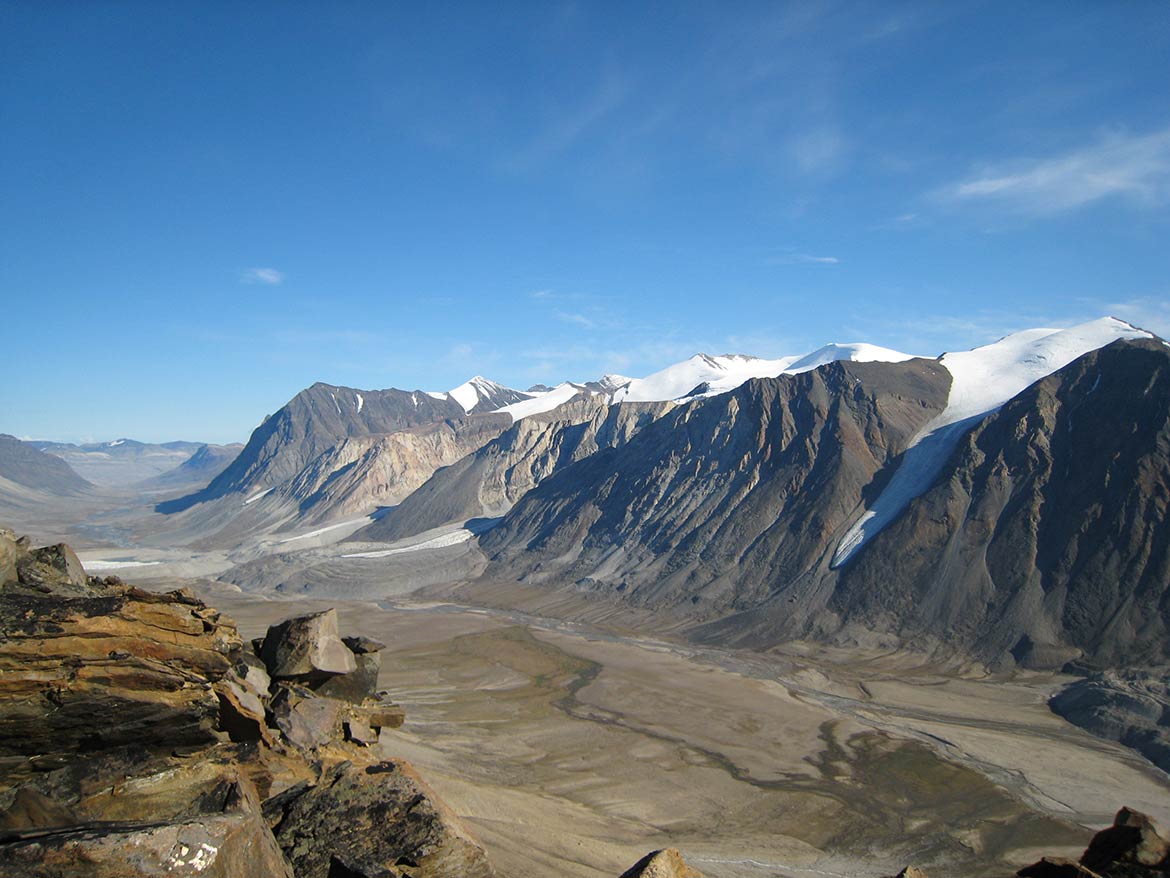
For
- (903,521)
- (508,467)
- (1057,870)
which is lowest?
(1057,870)

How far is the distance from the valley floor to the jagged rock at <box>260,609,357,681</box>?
557 centimetres

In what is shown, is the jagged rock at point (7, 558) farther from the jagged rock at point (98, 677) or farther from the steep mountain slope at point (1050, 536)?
the steep mountain slope at point (1050, 536)

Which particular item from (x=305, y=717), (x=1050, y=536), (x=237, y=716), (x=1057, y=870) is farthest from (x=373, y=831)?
(x=1050, y=536)

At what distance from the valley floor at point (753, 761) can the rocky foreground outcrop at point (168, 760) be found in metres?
5.66

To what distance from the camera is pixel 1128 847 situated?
393 inches

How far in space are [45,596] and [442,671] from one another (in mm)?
51026

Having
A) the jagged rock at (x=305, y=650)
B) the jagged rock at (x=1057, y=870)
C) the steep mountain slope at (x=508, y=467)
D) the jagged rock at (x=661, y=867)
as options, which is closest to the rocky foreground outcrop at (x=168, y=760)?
the jagged rock at (x=661, y=867)

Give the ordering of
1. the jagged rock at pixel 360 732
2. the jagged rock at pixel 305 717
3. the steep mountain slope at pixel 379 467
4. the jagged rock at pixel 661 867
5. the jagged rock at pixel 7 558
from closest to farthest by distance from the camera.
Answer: the jagged rock at pixel 661 867, the jagged rock at pixel 7 558, the jagged rock at pixel 305 717, the jagged rock at pixel 360 732, the steep mountain slope at pixel 379 467

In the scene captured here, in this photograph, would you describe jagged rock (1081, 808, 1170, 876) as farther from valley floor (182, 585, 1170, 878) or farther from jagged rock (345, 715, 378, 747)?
jagged rock (345, 715, 378, 747)

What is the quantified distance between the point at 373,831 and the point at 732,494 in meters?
84.2

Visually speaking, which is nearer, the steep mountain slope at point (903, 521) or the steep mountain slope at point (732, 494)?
the steep mountain slope at point (903, 521)

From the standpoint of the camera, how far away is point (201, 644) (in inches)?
462

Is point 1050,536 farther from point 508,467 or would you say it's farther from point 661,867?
point 508,467

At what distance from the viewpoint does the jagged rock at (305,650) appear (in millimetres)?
17578
